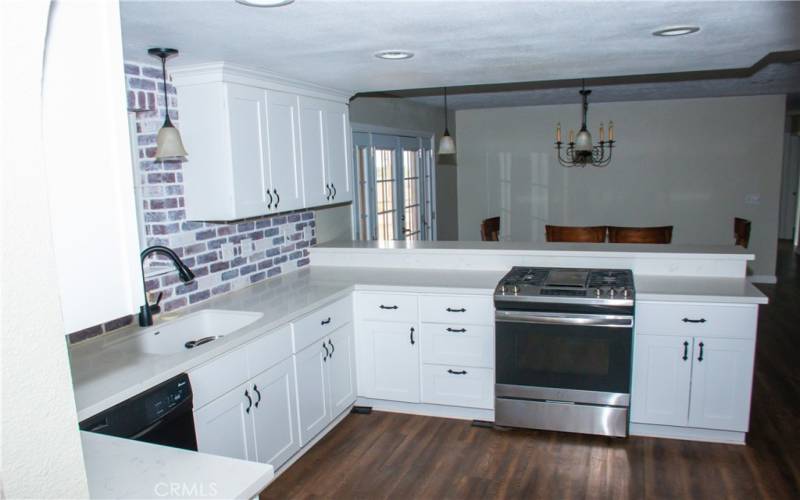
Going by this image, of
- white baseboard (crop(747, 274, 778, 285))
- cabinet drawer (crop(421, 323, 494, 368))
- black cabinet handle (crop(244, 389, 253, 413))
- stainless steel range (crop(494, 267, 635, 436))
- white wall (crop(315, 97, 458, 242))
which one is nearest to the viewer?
black cabinet handle (crop(244, 389, 253, 413))

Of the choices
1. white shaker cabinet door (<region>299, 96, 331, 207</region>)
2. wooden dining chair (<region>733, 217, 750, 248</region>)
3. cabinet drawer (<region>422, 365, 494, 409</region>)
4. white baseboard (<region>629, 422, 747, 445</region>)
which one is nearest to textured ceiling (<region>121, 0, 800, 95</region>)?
white shaker cabinet door (<region>299, 96, 331, 207</region>)

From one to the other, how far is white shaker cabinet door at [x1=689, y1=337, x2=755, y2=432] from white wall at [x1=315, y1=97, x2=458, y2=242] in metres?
2.66

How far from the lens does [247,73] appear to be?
124 inches

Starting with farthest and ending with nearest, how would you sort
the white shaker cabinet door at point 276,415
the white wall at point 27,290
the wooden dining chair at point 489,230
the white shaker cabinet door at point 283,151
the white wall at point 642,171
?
the white wall at point 642,171 < the wooden dining chair at point 489,230 < the white shaker cabinet door at point 283,151 < the white shaker cabinet door at point 276,415 < the white wall at point 27,290

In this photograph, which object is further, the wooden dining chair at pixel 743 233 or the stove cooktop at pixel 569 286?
the wooden dining chair at pixel 743 233

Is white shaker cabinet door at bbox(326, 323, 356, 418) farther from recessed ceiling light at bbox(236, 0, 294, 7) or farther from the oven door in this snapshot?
recessed ceiling light at bbox(236, 0, 294, 7)

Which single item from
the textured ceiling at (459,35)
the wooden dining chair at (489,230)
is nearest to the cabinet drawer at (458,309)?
the textured ceiling at (459,35)

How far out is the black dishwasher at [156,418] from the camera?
198cm

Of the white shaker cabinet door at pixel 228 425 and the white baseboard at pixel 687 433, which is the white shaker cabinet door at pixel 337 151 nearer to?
the white shaker cabinet door at pixel 228 425

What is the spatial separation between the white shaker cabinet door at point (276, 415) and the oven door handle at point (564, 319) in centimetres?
119

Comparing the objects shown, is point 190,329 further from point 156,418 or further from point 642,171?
point 642,171

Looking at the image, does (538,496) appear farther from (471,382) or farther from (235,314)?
(235,314)

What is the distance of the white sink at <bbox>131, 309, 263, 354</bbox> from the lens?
281cm

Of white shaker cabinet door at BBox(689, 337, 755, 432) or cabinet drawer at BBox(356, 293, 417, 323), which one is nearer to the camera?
white shaker cabinet door at BBox(689, 337, 755, 432)
